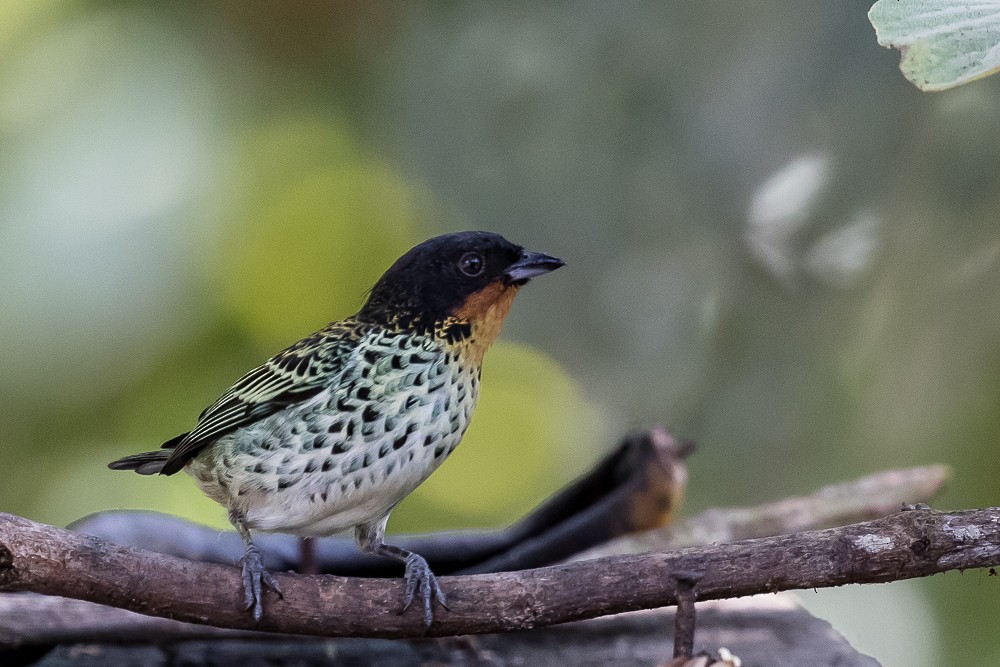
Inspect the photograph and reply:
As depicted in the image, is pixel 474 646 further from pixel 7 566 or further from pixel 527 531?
pixel 7 566

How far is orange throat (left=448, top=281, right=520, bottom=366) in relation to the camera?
164cm

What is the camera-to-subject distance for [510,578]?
1400 millimetres

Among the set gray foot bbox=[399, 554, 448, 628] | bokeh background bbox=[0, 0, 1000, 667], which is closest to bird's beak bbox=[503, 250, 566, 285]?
gray foot bbox=[399, 554, 448, 628]

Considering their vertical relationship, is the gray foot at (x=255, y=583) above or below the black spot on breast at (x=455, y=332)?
below

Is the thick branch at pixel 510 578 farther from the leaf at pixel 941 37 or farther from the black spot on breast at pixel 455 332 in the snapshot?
the leaf at pixel 941 37

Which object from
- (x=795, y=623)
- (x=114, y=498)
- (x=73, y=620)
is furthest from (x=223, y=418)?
(x=114, y=498)

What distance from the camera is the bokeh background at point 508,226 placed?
2900mm

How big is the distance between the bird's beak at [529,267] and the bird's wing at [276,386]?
0.27 metres

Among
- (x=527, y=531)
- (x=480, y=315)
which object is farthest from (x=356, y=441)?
(x=527, y=531)

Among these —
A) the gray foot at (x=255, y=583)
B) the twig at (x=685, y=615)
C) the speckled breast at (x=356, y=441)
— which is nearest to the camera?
the twig at (x=685, y=615)

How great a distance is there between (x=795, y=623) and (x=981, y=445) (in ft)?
4.29

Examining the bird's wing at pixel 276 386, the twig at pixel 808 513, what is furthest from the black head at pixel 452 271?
the twig at pixel 808 513

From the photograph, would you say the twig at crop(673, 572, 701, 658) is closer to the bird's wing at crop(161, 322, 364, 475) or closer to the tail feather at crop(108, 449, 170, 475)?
the bird's wing at crop(161, 322, 364, 475)

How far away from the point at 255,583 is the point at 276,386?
0.35 m
